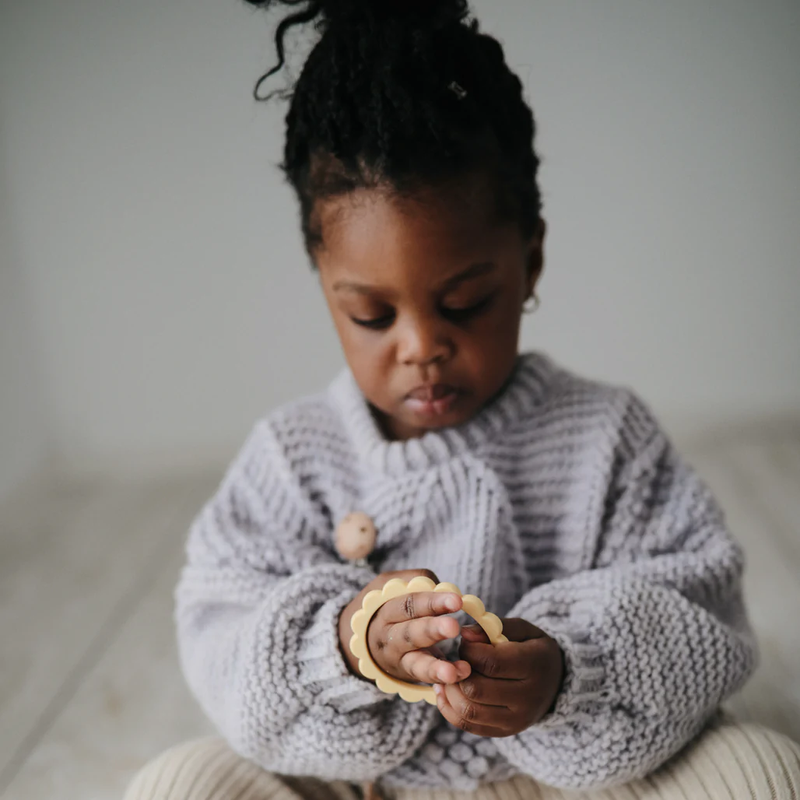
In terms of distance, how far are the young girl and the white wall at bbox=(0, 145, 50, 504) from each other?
24.3 inches

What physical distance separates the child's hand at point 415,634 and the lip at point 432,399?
0.14m

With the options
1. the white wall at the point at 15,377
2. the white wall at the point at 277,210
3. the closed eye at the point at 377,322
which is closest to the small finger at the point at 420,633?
the closed eye at the point at 377,322

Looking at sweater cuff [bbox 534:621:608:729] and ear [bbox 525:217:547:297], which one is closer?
sweater cuff [bbox 534:621:608:729]

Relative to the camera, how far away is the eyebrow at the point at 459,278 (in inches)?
22.6

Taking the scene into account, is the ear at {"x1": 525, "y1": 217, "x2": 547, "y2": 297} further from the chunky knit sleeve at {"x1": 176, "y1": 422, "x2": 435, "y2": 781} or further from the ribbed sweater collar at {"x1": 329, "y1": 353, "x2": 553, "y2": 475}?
the chunky knit sleeve at {"x1": 176, "y1": 422, "x2": 435, "y2": 781}

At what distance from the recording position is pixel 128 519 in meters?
1.26

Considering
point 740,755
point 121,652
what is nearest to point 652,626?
point 740,755

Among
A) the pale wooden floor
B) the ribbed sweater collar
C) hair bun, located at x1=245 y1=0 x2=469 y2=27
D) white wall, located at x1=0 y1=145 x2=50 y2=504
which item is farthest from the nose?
white wall, located at x1=0 y1=145 x2=50 y2=504

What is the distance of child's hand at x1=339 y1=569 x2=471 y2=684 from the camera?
0.45m

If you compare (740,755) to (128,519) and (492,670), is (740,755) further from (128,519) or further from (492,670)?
(128,519)

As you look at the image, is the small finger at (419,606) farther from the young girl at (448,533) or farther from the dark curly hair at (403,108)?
the dark curly hair at (403,108)

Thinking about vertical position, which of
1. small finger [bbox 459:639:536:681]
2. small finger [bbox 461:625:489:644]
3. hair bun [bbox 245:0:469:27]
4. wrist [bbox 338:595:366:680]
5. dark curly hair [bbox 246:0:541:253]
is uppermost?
hair bun [bbox 245:0:469:27]

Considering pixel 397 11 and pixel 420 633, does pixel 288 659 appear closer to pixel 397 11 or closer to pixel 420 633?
pixel 420 633

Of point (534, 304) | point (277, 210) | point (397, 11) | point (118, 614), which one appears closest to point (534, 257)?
point (534, 304)
